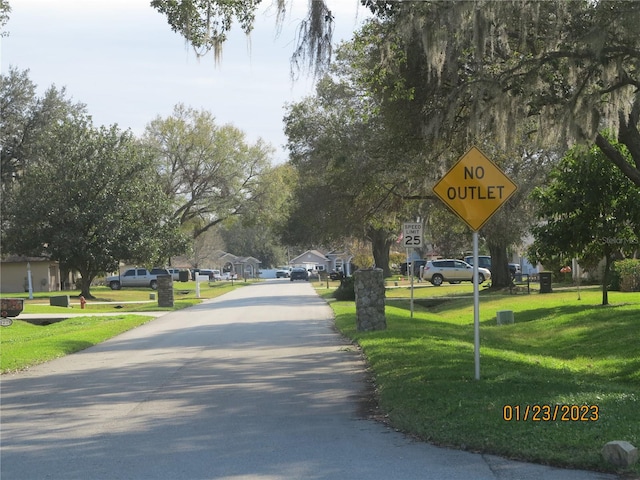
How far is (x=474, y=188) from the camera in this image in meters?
11.6

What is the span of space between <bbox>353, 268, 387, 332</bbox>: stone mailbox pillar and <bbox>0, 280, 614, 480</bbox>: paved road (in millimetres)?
1926

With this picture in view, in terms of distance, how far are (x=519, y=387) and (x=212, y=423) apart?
154 inches

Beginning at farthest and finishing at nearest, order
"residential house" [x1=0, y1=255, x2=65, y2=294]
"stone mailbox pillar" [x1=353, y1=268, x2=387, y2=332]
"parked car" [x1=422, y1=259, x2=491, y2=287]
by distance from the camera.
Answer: "residential house" [x1=0, y1=255, x2=65, y2=294] < "parked car" [x1=422, y1=259, x2=491, y2=287] < "stone mailbox pillar" [x1=353, y1=268, x2=387, y2=332]

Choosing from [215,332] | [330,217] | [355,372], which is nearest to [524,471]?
[355,372]

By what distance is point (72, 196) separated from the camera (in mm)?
49875

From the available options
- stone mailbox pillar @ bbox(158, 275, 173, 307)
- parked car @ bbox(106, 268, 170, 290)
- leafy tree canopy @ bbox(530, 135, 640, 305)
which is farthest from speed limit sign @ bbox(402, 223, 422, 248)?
parked car @ bbox(106, 268, 170, 290)

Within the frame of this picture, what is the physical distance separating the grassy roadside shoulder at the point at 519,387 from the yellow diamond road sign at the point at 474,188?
2.31m

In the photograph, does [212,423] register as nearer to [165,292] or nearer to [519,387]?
[519,387]

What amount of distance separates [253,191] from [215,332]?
1796 inches

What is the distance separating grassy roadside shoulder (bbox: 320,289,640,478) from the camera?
26.4 feet

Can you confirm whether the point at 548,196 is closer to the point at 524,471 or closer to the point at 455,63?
the point at 455,63
